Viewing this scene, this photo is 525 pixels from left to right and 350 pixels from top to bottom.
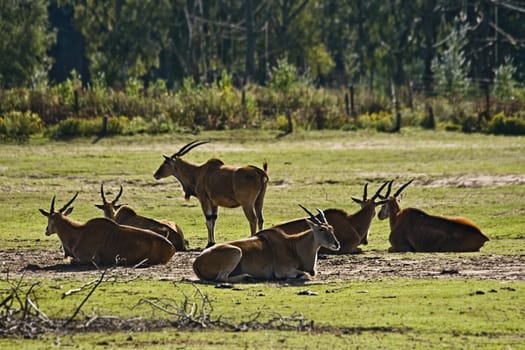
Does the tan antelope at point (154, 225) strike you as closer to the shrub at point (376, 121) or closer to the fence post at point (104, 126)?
the fence post at point (104, 126)

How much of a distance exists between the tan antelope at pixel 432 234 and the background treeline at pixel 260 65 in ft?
79.4

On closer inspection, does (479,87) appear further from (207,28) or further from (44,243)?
(44,243)

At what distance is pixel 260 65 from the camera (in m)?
86.9

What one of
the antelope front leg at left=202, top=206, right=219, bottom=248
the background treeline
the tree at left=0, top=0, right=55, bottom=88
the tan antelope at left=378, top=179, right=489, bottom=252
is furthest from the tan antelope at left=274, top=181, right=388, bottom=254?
the tree at left=0, top=0, right=55, bottom=88

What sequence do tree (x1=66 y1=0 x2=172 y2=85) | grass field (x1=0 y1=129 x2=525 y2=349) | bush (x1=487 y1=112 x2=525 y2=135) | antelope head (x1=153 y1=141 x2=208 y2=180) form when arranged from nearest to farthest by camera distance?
grass field (x1=0 y1=129 x2=525 y2=349), antelope head (x1=153 y1=141 x2=208 y2=180), bush (x1=487 y1=112 x2=525 y2=135), tree (x1=66 y1=0 x2=172 y2=85)

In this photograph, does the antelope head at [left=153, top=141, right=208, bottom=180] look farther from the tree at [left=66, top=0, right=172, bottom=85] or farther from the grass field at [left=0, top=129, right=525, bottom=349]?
the tree at [left=66, top=0, right=172, bottom=85]

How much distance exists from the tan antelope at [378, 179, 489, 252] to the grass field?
43 centimetres

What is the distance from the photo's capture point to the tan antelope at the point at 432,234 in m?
20.8

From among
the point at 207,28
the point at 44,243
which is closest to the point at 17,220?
the point at 44,243

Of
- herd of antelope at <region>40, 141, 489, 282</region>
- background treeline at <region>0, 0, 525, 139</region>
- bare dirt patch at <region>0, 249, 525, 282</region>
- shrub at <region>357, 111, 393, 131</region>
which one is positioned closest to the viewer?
herd of antelope at <region>40, 141, 489, 282</region>

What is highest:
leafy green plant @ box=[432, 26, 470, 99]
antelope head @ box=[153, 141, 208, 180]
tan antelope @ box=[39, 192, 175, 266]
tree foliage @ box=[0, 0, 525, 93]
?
tree foliage @ box=[0, 0, 525, 93]

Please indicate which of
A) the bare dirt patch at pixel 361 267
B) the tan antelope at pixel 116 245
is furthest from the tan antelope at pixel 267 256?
the tan antelope at pixel 116 245

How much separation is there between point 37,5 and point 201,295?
5962 cm

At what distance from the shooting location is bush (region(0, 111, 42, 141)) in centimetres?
4372
